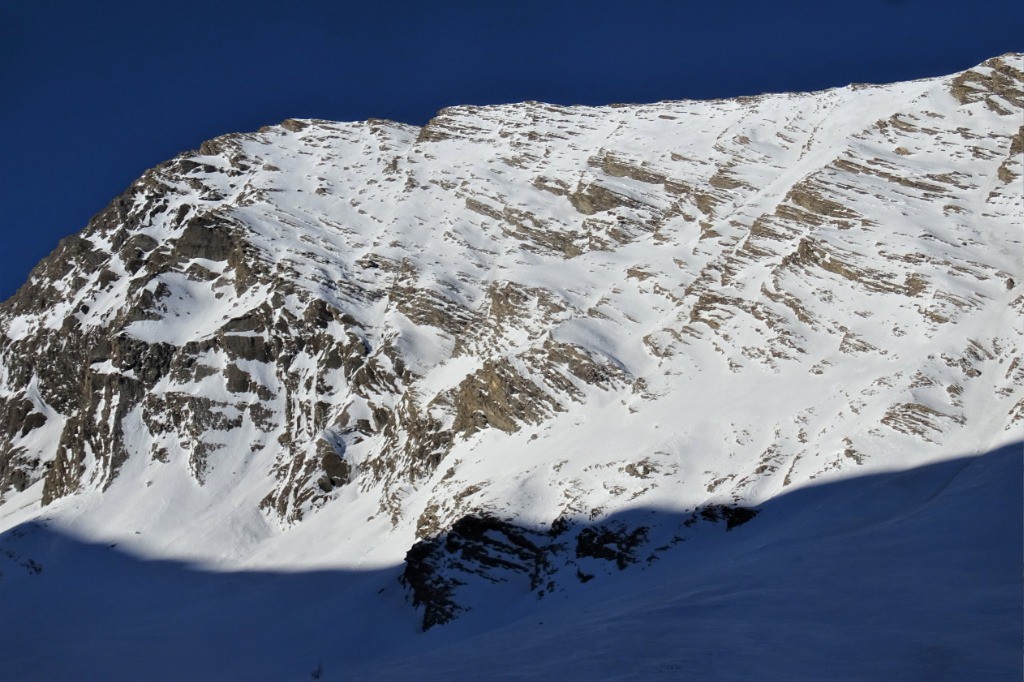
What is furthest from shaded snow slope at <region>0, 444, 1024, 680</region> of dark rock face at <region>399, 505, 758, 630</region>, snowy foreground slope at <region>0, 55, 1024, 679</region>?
dark rock face at <region>399, 505, 758, 630</region>

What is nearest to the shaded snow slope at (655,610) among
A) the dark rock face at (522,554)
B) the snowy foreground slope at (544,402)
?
the snowy foreground slope at (544,402)

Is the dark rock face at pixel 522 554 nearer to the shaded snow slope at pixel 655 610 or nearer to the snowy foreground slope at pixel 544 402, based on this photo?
the snowy foreground slope at pixel 544 402

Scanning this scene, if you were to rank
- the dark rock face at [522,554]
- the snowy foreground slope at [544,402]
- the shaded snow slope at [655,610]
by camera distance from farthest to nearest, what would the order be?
the dark rock face at [522,554] → the snowy foreground slope at [544,402] → the shaded snow slope at [655,610]

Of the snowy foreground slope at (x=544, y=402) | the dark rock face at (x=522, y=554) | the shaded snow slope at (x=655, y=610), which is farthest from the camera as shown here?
the dark rock face at (x=522, y=554)

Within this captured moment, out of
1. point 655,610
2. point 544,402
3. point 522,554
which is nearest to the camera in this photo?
point 655,610

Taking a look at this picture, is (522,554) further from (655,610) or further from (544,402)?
(655,610)

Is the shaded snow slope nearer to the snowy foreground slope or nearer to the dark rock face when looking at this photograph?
the snowy foreground slope

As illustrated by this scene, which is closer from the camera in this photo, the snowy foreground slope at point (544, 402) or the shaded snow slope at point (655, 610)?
the shaded snow slope at point (655, 610)

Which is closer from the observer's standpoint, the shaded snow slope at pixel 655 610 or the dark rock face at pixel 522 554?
the shaded snow slope at pixel 655 610

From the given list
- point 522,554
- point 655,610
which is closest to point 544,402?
point 522,554

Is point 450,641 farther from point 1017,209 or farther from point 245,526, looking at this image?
point 1017,209
